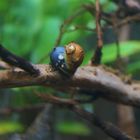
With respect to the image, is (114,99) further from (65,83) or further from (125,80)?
(65,83)

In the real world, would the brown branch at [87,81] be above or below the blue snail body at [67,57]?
below

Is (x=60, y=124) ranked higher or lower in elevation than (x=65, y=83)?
lower

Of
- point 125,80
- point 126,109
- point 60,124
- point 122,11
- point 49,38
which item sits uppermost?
point 122,11

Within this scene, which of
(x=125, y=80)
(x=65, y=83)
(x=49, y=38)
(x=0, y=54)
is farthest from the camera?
(x=49, y=38)

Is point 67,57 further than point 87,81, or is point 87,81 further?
point 87,81

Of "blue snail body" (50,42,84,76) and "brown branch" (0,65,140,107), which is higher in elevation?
"blue snail body" (50,42,84,76)

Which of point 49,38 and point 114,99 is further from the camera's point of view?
point 49,38

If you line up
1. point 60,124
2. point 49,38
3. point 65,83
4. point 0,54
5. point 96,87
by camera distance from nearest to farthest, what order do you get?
1. point 0,54
2. point 65,83
3. point 96,87
4. point 49,38
5. point 60,124

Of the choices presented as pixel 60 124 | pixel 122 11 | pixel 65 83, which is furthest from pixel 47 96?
pixel 60 124
